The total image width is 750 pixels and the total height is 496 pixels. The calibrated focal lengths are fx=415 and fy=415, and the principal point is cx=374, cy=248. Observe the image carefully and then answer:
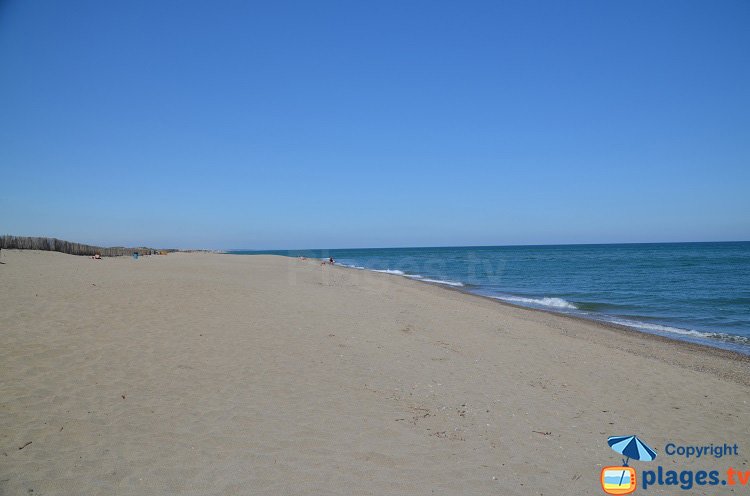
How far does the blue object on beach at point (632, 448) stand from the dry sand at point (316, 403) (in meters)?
0.11

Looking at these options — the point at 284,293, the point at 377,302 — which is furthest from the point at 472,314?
the point at 284,293

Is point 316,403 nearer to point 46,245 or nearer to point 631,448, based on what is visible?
point 631,448

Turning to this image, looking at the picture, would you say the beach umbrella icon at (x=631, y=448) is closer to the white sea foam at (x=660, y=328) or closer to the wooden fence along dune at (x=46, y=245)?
the white sea foam at (x=660, y=328)

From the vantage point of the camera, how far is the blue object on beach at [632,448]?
512cm

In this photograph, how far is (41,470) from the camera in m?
3.87

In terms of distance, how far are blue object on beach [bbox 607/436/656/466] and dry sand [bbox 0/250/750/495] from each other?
0.11 meters

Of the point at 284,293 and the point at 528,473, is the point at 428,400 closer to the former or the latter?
the point at 528,473

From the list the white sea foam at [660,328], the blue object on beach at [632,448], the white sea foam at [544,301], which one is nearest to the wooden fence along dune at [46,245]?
the white sea foam at [544,301]

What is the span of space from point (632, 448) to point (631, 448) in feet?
0.04

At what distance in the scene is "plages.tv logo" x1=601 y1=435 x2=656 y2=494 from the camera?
14.8 ft

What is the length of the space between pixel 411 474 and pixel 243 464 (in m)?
1.75

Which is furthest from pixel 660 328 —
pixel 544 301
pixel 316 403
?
pixel 316 403

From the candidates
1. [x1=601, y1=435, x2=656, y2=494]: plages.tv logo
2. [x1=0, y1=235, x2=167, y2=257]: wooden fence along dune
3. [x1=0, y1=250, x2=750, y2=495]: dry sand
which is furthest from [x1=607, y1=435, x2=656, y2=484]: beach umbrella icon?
[x1=0, y1=235, x2=167, y2=257]: wooden fence along dune

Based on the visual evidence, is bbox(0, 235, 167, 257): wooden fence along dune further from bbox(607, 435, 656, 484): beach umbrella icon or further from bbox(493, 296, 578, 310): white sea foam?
bbox(607, 435, 656, 484): beach umbrella icon
